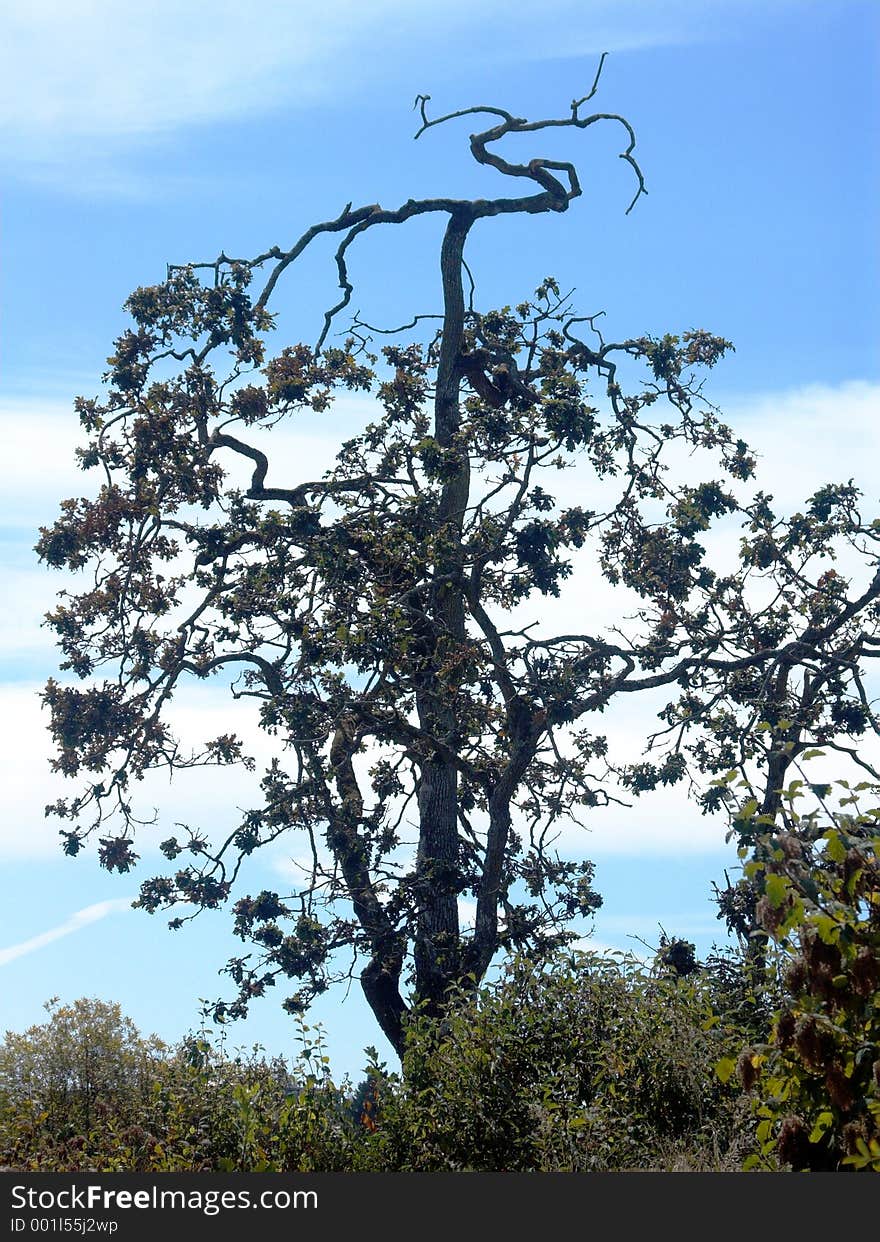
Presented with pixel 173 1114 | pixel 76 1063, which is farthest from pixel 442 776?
pixel 173 1114

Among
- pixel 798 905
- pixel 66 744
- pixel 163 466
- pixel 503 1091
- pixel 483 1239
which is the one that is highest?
pixel 163 466

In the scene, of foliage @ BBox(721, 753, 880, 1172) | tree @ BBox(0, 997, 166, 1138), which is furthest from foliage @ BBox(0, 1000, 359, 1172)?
foliage @ BBox(721, 753, 880, 1172)

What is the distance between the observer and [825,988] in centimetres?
779

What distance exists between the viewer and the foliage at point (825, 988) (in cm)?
766

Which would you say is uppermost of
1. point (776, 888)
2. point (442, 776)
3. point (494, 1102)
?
point (442, 776)

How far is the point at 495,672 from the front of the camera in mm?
18672

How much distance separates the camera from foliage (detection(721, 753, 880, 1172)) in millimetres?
7664

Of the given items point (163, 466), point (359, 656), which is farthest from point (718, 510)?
point (163, 466)

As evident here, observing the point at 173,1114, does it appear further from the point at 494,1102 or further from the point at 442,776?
the point at 442,776

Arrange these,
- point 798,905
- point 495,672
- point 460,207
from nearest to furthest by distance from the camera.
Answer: point 798,905 < point 495,672 < point 460,207

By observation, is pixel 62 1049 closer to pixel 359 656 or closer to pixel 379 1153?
pixel 379 1153

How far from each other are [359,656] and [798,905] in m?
10.3

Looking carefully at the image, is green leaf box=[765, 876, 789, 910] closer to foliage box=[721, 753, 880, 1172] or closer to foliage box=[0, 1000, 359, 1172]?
foliage box=[721, 753, 880, 1172]

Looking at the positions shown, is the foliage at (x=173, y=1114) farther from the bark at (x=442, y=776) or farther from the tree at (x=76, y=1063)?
the bark at (x=442, y=776)
